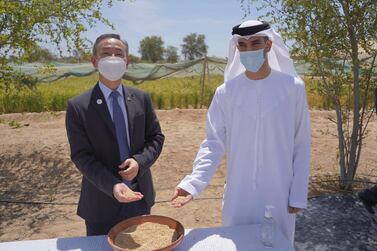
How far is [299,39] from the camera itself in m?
4.61

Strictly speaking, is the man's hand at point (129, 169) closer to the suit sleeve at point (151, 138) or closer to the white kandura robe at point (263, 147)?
the suit sleeve at point (151, 138)

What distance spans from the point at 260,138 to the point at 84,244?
3.53 ft

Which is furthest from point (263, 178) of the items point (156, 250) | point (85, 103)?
point (85, 103)

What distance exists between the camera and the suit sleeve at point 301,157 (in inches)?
84.2

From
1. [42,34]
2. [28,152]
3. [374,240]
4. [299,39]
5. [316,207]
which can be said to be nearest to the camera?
[374,240]

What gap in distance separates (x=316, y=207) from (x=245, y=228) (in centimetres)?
268

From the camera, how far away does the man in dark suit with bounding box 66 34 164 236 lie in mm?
2092

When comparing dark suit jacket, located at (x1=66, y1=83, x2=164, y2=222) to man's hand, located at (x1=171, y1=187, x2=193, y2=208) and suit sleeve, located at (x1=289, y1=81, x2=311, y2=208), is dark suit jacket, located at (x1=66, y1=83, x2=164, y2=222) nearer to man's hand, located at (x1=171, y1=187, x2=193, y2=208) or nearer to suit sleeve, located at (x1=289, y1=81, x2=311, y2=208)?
man's hand, located at (x1=171, y1=187, x2=193, y2=208)

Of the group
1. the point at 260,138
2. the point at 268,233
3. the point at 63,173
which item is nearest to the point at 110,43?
the point at 260,138

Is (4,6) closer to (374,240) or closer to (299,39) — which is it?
(299,39)

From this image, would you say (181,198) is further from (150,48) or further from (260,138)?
(150,48)

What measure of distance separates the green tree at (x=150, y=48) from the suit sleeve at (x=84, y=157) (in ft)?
188

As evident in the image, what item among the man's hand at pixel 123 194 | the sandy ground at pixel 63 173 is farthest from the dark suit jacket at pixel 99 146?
the sandy ground at pixel 63 173

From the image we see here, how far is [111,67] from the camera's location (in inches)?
82.9
